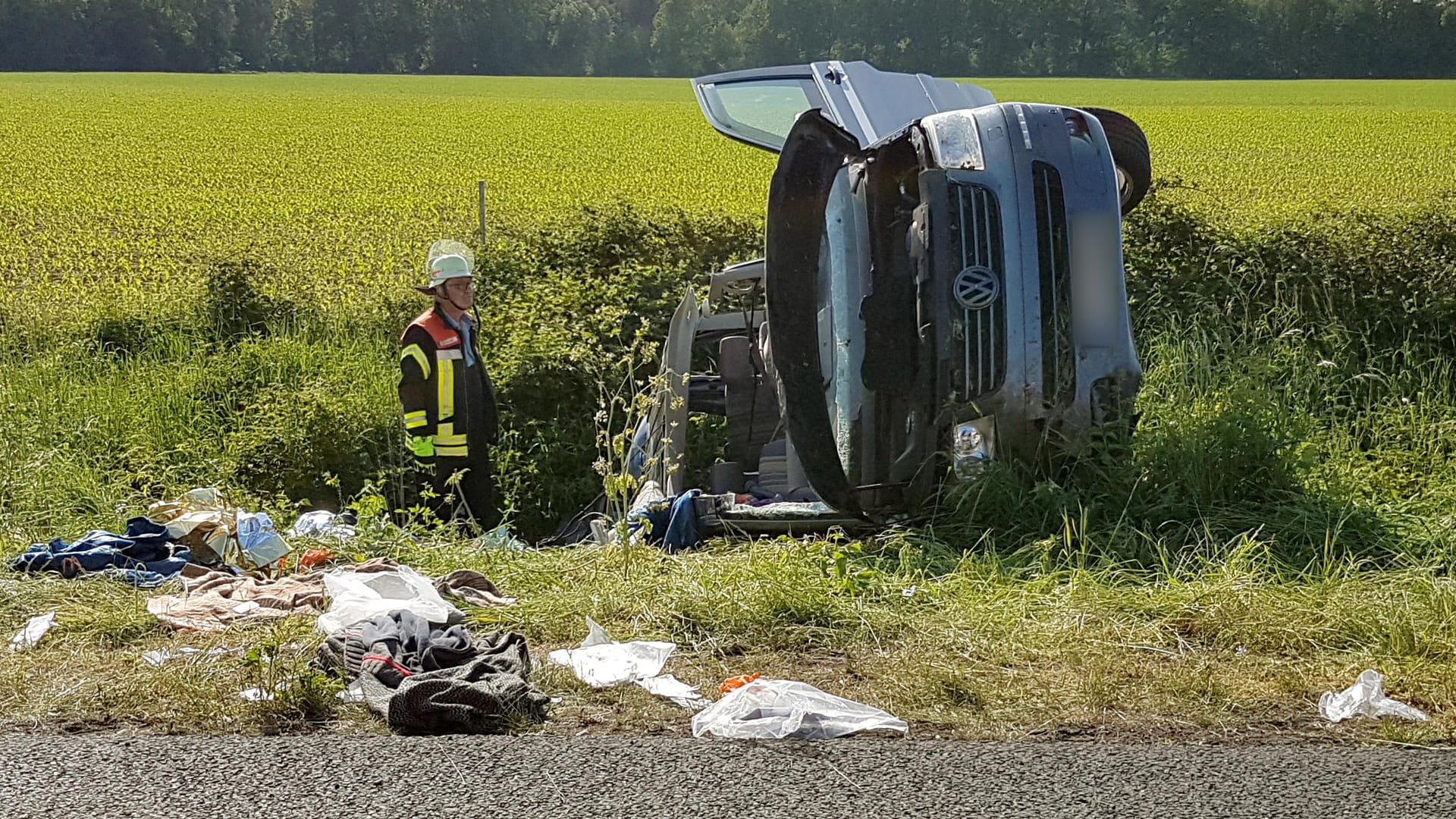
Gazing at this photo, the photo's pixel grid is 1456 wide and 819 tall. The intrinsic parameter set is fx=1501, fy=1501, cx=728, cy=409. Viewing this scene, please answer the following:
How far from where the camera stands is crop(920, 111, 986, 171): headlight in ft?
19.5

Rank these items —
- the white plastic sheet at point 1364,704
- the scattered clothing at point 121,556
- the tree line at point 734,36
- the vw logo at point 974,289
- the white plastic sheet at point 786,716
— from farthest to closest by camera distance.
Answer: the tree line at point 734,36, the vw logo at point 974,289, the scattered clothing at point 121,556, the white plastic sheet at point 1364,704, the white plastic sheet at point 786,716

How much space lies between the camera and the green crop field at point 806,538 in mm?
4383

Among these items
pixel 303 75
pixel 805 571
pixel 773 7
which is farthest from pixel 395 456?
pixel 303 75

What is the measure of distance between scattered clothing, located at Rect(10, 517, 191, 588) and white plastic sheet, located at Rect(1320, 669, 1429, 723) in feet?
13.4

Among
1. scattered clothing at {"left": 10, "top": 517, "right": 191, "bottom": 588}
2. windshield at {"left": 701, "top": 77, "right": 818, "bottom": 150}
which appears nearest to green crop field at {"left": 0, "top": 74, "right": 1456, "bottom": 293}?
windshield at {"left": 701, "top": 77, "right": 818, "bottom": 150}

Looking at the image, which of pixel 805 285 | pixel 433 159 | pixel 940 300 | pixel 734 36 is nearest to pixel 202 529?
pixel 805 285

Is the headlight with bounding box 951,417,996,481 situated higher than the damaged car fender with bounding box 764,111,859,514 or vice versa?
the damaged car fender with bounding box 764,111,859,514

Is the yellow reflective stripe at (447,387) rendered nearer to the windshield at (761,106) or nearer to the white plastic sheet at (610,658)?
the windshield at (761,106)

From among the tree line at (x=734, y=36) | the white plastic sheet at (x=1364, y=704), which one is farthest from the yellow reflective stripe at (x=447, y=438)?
the tree line at (x=734, y=36)

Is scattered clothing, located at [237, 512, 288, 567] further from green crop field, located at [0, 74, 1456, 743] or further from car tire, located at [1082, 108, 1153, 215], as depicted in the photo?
car tire, located at [1082, 108, 1153, 215]

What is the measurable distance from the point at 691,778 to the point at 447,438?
4.20 meters

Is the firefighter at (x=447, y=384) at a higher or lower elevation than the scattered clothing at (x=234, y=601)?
higher

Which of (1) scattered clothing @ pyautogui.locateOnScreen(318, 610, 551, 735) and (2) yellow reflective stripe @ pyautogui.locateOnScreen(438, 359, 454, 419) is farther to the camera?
Answer: (2) yellow reflective stripe @ pyautogui.locateOnScreen(438, 359, 454, 419)

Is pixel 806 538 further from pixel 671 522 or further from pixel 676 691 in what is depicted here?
pixel 676 691
